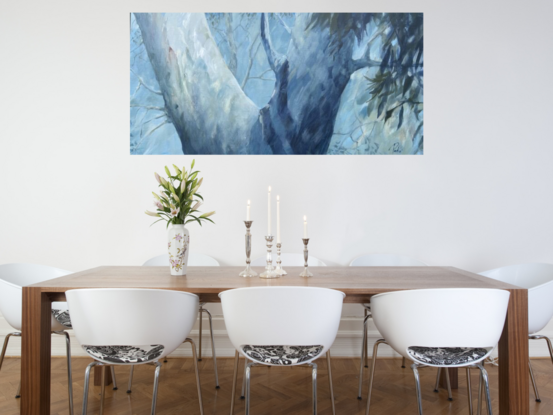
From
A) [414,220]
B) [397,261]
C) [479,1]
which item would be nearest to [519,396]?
[397,261]

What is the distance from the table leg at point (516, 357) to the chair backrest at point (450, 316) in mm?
192

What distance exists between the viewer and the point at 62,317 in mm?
2129

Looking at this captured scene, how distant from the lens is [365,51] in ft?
9.83

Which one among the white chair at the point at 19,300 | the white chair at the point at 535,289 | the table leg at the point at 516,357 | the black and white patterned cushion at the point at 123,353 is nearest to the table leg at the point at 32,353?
the white chair at the point at 19,300

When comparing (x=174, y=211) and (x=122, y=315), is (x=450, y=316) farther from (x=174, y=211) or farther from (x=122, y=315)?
(x=174, y=211)

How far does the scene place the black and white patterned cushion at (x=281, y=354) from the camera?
1.61 meters

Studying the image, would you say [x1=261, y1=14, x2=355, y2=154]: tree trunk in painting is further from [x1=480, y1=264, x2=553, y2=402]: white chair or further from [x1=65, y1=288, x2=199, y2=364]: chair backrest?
[x1=65, y1=288, x2=199, y2=364]: chair backrest

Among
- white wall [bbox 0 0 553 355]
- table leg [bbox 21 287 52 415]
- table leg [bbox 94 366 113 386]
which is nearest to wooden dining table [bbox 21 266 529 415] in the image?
table leg [bbox 21 287 52 415]

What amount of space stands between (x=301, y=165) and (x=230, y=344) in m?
1.43

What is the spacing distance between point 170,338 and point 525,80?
3.08m

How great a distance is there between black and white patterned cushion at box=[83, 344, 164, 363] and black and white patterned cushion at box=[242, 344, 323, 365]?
0.38 metres

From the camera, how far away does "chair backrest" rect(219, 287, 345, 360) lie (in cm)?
149

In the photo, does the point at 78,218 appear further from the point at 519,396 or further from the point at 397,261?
the point at 519,396

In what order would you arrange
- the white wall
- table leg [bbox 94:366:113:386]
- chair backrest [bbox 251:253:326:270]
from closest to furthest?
table leg [bbox 94:366:113:386] → chair backrest [bbox 251:253:326:270] → the white wall
